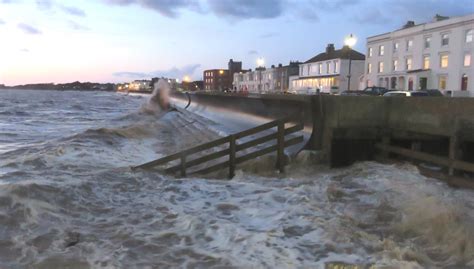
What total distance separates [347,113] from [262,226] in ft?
20.4

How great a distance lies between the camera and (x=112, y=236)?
7.09 m

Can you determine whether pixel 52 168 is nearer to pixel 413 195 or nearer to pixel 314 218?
pixel 314 218

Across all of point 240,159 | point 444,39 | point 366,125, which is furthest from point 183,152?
point 444,39

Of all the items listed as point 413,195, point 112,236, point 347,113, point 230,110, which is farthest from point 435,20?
point 112,236

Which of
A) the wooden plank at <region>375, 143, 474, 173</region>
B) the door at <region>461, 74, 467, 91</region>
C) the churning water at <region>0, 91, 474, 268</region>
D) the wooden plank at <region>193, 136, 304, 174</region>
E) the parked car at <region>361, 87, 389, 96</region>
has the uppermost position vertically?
the door at <region>461, 74, 467, 91</region>

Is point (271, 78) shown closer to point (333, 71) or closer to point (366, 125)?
point (333, 71)

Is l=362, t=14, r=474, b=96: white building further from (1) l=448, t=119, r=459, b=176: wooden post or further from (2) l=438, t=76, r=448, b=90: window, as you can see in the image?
(1) l=448, t=119, r=459, b=176: wooden post

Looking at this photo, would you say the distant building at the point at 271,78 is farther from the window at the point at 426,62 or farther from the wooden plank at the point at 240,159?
the wooden plank at the point at 240,159

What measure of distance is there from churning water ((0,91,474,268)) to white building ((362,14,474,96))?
39257 mm

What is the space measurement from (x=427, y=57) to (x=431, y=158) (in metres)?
49.3

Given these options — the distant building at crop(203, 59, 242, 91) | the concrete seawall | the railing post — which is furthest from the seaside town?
the distant building at crop(203, 59, 242, 91)

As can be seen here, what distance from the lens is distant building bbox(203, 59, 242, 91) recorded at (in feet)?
560

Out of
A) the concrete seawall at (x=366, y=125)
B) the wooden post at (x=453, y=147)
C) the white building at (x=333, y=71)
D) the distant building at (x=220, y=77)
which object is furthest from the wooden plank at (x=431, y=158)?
the distant building at (x=220, y=77)

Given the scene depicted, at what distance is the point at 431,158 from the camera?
10.5 m
